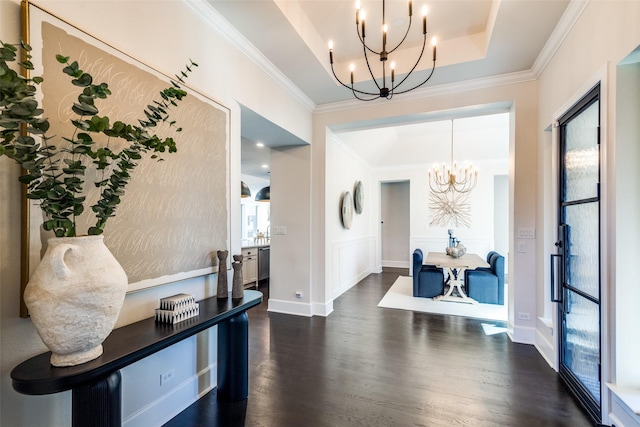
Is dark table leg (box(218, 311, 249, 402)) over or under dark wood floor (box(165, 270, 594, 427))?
over

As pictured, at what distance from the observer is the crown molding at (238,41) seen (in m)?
2.28

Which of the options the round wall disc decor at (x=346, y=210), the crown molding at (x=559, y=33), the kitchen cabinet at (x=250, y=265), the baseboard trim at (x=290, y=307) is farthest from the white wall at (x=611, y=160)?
the kitchen cabinet at (x=250, y=265)

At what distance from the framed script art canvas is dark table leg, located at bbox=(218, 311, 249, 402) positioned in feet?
1.53

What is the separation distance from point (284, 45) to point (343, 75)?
3.40ft

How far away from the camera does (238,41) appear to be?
8.87ft

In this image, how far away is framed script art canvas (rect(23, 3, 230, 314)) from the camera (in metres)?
1.38

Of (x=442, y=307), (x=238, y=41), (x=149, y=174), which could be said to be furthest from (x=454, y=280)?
(x=149, y=174)

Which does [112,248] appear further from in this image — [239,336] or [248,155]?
[248,155]

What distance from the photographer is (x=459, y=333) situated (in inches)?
144

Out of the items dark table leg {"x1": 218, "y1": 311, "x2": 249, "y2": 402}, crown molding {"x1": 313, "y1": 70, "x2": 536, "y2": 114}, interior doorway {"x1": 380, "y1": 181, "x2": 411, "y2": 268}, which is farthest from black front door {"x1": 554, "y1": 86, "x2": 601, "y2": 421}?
interior doorway {"x1": 380, "y1": 181, "x2": 411, "y2": 268}

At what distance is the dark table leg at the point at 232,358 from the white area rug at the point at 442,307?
304 cm

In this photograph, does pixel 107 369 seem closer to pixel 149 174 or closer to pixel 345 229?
pixel 149 174

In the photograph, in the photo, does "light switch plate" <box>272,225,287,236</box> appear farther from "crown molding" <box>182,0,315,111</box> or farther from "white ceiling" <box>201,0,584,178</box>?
"crown molding" <box>182,0,315,111</box>

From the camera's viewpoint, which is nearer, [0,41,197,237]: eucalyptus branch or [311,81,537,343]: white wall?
[0,41,197,237]: eucalyptus branch
